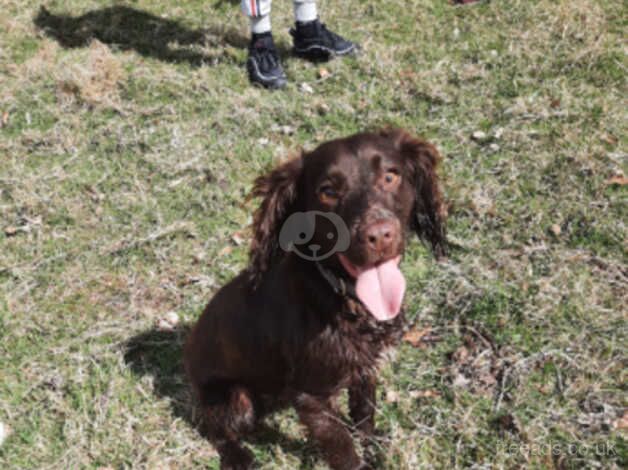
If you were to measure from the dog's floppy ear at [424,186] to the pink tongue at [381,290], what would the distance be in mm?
505

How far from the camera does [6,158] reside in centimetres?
456

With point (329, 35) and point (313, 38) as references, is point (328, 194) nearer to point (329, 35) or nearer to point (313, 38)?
point (313, 38)

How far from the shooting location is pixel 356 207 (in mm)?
2090

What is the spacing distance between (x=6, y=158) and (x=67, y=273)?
1567mm

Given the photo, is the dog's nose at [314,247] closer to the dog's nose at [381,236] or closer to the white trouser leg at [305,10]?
the dog's nose at [381,236]

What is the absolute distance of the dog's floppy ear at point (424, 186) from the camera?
2476 millimetres

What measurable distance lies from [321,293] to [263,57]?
10.6 ft

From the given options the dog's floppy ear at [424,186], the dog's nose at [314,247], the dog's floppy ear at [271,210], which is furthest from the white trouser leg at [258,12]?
the dog's nose at [314,247]

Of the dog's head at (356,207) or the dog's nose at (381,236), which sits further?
the dog's head at (356,207)

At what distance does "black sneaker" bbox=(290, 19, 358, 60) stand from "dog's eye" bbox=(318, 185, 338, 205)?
319cm

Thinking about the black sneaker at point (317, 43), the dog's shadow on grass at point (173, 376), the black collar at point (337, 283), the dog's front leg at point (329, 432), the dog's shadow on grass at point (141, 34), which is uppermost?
the black collar at point (337, 283)

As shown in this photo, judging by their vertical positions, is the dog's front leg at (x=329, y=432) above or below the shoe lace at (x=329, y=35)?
below

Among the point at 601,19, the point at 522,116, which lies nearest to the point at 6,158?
the point at 522,116

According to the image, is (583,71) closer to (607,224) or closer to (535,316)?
(607,224)
